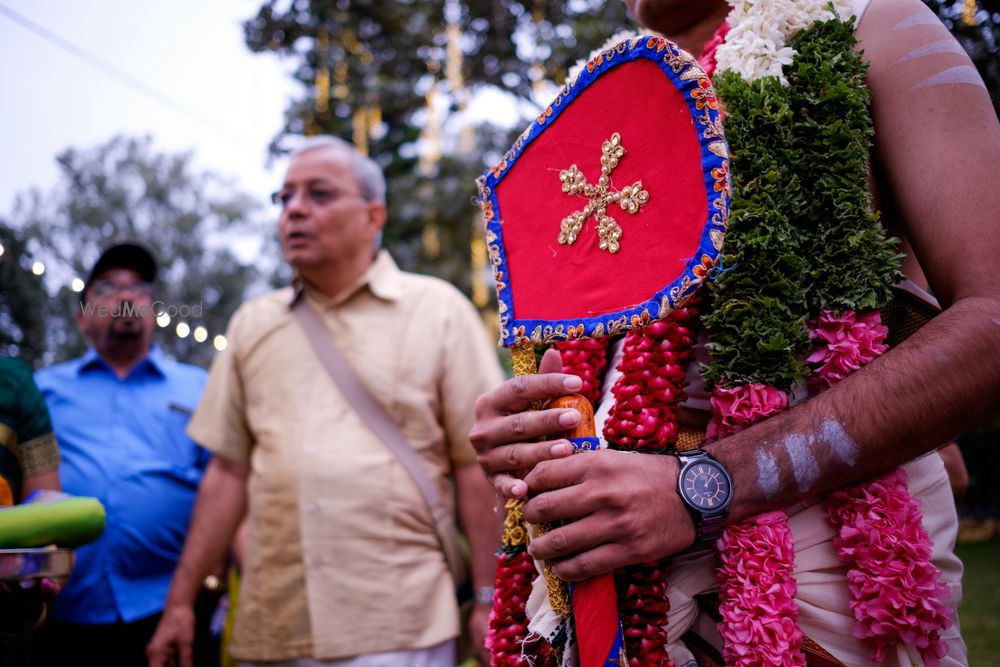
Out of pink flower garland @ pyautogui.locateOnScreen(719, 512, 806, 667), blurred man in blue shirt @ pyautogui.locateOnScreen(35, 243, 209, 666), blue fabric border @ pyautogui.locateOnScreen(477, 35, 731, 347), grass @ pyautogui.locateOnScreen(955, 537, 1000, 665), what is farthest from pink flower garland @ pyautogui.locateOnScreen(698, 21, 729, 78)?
blurred man in blue shirt @ pyautogui.locateOnScreen(35, 243, 209, 666)

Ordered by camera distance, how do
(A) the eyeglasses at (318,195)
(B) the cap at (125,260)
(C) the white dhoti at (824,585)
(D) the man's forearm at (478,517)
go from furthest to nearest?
1. (B) the cap at (125,260)
2. (A) the eyeglasses at (318,195)
3. (D) the man's forearm at (478,517)
4. (C) the white dhoti at (824,585)

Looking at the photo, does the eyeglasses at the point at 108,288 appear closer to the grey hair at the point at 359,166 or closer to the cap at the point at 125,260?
the cap at the point at 125,260

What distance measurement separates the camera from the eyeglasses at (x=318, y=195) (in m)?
3.80

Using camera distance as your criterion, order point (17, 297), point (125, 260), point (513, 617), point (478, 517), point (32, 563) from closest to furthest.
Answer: point (513, 617)
point (32, 563)
point (478, 517)
point (17, 297)
point (125, 260)

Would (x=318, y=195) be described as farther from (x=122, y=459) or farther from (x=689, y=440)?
(x=689, y=440)

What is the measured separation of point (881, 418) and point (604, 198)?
0.59 metres

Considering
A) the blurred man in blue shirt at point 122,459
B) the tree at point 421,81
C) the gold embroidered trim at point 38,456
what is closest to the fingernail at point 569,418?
the gold embroidered trim at point 38,456

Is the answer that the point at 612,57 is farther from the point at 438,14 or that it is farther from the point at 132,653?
the point at 438,14

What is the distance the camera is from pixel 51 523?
7.09 ft

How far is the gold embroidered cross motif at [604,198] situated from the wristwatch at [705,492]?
0.40 metres

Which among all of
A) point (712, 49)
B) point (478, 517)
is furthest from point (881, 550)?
point (478, 517)

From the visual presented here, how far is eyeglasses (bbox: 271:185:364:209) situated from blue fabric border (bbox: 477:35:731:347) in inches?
99.0

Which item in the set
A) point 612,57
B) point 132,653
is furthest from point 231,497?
point 612,57

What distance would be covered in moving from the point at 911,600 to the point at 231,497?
312 cm
